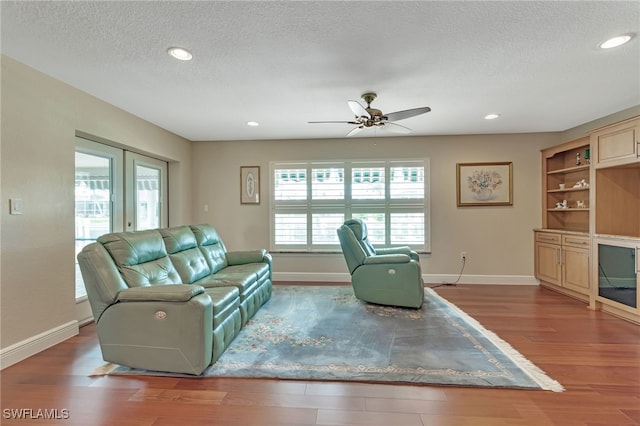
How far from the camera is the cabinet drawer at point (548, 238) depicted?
13.8 ft

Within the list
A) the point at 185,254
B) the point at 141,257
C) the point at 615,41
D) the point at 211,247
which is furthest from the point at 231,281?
the point at 615,41

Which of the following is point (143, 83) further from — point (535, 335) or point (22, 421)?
point (535, 335)

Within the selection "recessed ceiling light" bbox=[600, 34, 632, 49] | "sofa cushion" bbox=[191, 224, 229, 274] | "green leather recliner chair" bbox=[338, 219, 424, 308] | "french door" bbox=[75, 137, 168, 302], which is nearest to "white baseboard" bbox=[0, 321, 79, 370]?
"french door" bbox=[75, 137, 168, 302]

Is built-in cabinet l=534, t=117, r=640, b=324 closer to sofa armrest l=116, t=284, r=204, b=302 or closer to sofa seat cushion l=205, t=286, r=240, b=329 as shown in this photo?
sofa seat cushion l=205, t=286, r=240, b=329

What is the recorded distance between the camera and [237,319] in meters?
2.75

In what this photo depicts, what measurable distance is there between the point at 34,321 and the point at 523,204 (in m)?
6.26

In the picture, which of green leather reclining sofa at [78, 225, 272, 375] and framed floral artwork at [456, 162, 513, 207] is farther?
framed floral artwork at [456, 162, 513, 207]

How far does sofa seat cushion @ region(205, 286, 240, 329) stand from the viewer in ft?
7.73

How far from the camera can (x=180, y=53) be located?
7.43 feet

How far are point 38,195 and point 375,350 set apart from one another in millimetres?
3218

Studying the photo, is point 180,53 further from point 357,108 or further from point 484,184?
point 484,184

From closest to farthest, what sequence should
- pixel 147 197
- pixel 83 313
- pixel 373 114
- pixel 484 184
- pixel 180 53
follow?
1. pixel 180 53
2. pixel 373 114
3. pixel 83 313
4. pixel 147 197
5. pixel 484 184

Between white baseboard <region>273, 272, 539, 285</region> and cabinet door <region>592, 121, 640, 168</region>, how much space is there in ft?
6.86

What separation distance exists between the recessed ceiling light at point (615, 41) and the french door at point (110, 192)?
188 inches
